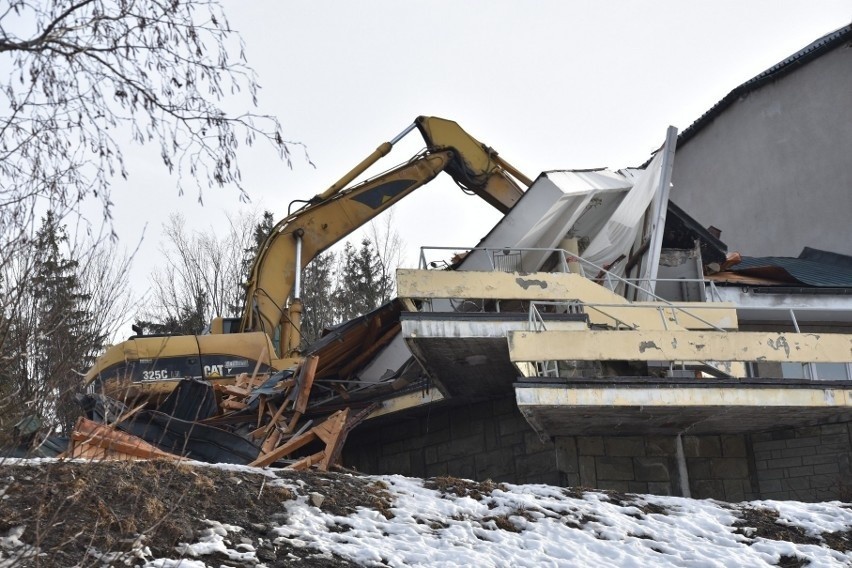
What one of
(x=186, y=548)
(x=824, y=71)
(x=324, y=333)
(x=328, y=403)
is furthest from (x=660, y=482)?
(x=824, y=71)

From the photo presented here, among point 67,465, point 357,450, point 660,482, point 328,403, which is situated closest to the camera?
point 67,465

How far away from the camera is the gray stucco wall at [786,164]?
89.0 feet

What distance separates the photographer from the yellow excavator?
2088cm

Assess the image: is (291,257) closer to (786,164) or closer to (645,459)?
(645,459)

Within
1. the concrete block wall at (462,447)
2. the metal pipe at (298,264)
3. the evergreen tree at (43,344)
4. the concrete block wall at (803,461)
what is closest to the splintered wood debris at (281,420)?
the concrete block wall at (462,447)

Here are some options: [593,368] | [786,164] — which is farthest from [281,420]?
[786,164]

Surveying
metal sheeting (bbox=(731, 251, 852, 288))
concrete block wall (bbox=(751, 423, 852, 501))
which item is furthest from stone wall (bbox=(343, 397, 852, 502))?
metal sheeting (bbox=(731, 251, 852, 288))

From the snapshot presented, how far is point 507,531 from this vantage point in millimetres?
11617

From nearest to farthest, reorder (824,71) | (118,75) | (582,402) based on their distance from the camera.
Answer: (118,75) → (582,402) → (824,71)

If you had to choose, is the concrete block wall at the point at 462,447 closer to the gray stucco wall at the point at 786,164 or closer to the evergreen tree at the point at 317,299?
the gray stucco wall at the point at 786,164

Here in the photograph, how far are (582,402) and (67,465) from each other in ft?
25.0

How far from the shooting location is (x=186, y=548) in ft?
30.9

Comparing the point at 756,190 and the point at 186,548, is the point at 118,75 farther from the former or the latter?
the point at 756,190

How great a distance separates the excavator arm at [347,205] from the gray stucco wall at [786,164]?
7.93m
